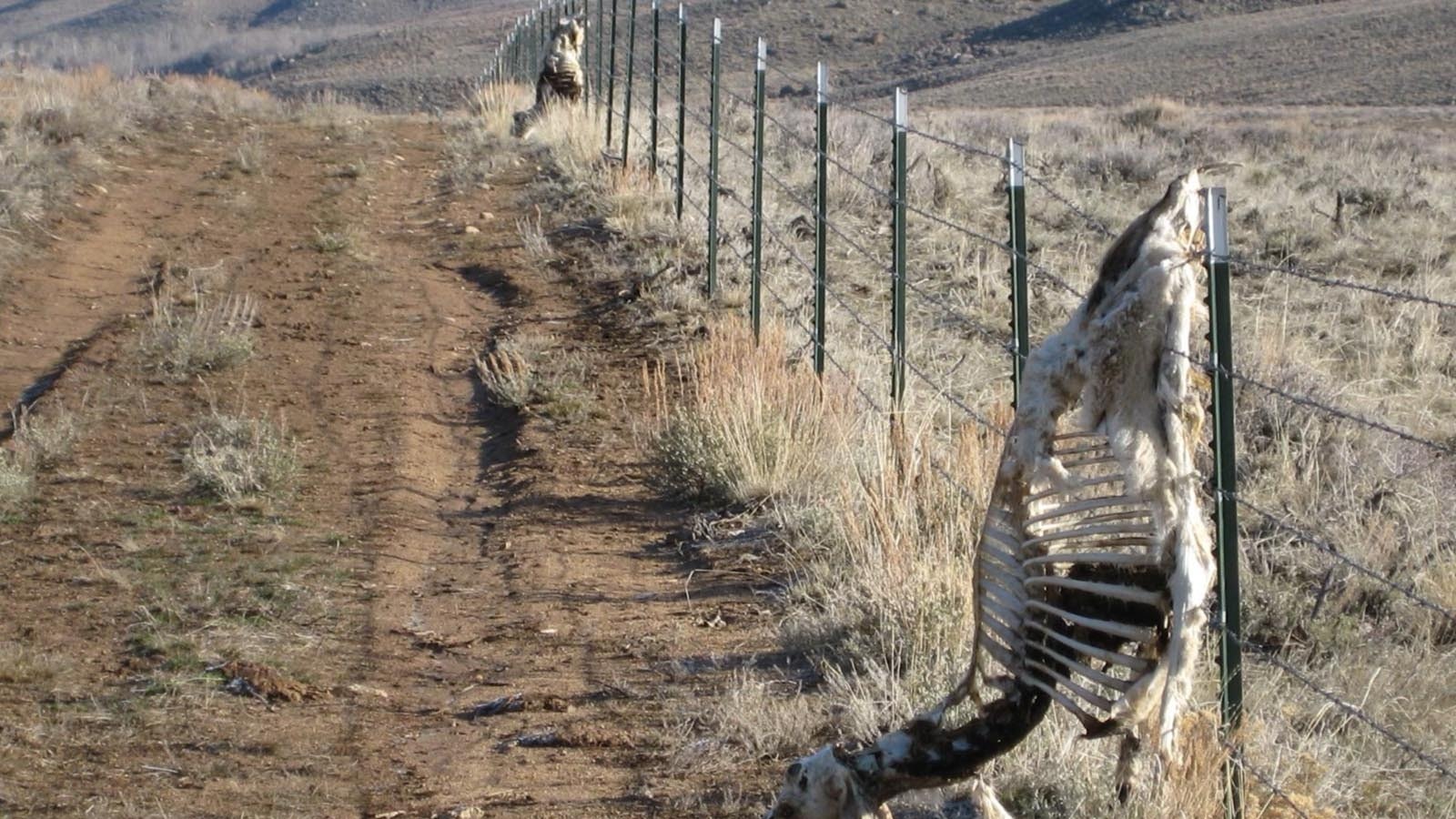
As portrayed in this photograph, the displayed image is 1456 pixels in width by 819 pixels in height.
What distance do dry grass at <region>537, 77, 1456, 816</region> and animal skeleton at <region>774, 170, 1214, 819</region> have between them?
449 millimetres

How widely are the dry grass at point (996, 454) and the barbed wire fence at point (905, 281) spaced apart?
0.06 metres

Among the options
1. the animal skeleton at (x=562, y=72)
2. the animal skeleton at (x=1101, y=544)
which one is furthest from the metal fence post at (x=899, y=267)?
the animal skeleton at (x=562, y=72)

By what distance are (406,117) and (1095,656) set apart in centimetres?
2037

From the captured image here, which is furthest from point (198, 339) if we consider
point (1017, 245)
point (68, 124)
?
point (68, 124)

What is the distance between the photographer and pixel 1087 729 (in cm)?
292

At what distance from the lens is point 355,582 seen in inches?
231

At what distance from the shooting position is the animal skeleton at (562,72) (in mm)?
17312

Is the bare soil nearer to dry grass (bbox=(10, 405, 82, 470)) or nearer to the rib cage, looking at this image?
dry grass (bbox=(10, 405, 82, 470))

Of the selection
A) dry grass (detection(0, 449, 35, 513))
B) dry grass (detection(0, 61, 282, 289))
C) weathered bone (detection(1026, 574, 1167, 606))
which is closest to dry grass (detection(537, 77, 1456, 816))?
weathered bone (detection(1026, 574, 1167, 606))

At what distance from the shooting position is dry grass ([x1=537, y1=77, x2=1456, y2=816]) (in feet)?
13.4

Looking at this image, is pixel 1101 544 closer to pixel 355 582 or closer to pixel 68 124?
pixel 355 582

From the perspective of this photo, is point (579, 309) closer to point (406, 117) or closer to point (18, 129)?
point (18, 129)

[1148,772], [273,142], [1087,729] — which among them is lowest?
[1148,772]

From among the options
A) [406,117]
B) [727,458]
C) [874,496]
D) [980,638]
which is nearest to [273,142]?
[406,117]
